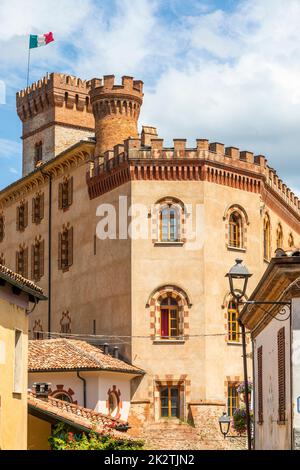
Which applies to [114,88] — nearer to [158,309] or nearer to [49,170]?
[49,170]

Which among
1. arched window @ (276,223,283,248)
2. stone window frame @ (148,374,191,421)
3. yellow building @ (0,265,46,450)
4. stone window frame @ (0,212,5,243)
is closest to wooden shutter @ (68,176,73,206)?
stone window frame @ (0,212,5,243)

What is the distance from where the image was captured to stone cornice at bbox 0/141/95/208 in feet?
183

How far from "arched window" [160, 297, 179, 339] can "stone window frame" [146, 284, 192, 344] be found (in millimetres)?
187

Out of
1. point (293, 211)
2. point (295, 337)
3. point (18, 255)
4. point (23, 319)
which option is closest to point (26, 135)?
point (18, 255)

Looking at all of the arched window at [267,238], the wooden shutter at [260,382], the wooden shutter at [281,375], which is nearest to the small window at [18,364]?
the wooden shutter at [260,382]

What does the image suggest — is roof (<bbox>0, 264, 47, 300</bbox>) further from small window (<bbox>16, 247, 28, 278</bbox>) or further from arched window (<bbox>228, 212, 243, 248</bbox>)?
small window (<bbox>16, 247, 28, 278</bbox>)

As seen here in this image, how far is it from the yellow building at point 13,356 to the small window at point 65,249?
27.6 meters

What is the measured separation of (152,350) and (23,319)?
71.5 ft

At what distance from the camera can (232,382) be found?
50.2m

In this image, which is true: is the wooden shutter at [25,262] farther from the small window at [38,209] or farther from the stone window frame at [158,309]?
the stone window frame at [158,309]

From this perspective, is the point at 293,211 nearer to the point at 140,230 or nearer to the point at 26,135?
the point at 140,230

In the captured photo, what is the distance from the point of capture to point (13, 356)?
88.9 ft

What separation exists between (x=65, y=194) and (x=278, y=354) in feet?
116

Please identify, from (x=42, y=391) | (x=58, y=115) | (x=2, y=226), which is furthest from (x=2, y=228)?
(x=42, y=391)
